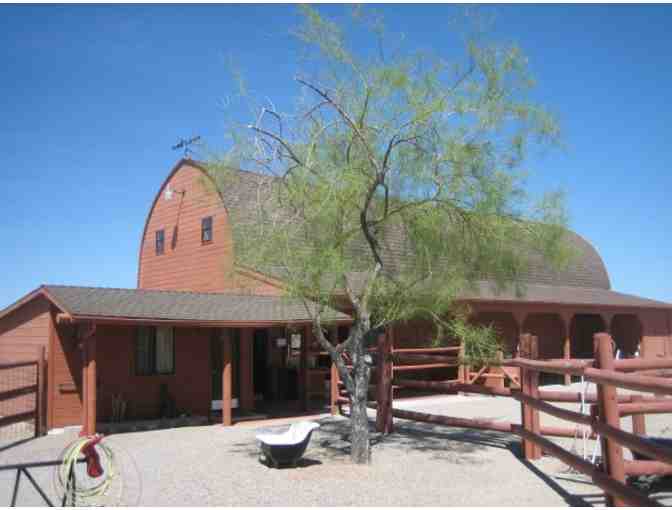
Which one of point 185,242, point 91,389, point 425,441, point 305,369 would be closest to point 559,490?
point 425,441

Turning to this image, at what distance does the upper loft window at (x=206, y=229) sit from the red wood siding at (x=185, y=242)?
0.14m

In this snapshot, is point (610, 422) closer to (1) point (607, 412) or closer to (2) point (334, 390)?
(1) point (607, 412)

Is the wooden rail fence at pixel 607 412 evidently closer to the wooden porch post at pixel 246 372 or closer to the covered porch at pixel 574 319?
the wooden porch post at pixel 246 372

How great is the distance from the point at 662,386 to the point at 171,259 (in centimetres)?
1735

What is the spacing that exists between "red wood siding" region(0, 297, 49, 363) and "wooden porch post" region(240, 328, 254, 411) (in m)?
4.23

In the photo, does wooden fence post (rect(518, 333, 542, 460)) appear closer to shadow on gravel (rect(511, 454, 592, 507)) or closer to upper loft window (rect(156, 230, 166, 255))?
shadow on gravel (rect(511, 454, 592, 507))

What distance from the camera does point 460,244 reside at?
10055 millimetres

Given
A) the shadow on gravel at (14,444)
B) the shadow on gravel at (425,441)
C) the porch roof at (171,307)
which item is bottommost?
the shadow on gravel at (14,444)

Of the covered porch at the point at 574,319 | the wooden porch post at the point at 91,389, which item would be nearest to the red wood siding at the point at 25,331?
the wooden porch post at the point at 91,389

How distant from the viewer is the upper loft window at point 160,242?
21.2 metres

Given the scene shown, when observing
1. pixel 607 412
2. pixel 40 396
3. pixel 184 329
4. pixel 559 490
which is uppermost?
pixel 184 329

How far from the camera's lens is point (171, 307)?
45.7 feet

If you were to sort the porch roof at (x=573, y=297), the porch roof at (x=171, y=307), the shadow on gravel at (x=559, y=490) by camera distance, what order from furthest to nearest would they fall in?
the porch roof at (x=573, y=297), the porch roof at (x=171, y=307), the shadow on gravel at (x=559, y=490)

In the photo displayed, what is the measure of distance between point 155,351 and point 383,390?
5.18m
